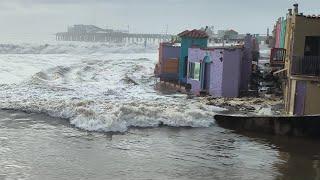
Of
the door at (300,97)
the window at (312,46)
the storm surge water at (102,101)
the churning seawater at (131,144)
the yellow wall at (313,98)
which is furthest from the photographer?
the window at (312,46)

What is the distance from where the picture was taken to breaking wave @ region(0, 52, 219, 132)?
19.2 metres

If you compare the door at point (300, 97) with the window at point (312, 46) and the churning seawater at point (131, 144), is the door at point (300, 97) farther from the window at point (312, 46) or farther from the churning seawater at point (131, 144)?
the churning seawater at point (131, 144)

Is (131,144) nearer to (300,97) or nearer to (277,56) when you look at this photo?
(300,97)

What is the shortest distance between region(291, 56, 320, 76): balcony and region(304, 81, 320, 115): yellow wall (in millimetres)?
573

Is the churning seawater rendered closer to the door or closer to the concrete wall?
the concrete wall

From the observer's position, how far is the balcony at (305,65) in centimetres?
1954

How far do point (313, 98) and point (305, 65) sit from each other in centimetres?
134

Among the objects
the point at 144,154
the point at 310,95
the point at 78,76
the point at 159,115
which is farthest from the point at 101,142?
the point at 78,76

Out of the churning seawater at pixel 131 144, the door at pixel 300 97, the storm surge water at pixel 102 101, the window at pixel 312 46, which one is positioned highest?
the window at pixel 312 46

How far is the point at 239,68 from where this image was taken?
27.4m

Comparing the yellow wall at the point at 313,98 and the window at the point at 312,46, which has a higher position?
the window at the point at 312,46

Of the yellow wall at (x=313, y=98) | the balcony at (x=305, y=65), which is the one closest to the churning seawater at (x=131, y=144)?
the yellow wall at (x=313, y=98)

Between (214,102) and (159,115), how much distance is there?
5283 millimetres

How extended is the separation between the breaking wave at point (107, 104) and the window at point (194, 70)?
2.41 m
